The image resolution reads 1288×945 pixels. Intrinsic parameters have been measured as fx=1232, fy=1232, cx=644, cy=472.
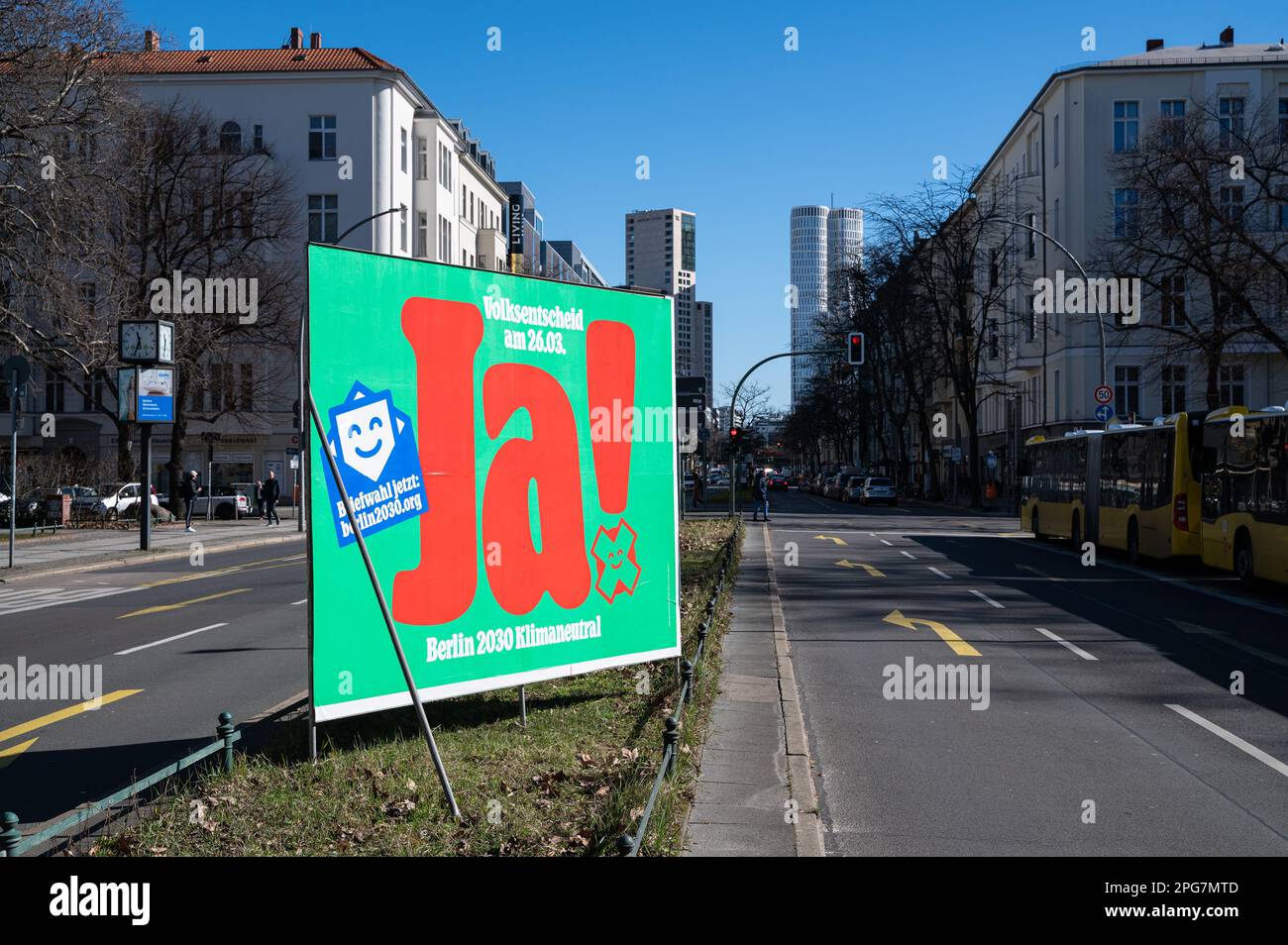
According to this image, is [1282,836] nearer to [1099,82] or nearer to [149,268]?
[149,268]

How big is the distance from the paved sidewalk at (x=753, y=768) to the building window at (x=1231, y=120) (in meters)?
29.2

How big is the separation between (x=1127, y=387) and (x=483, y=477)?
59.1m

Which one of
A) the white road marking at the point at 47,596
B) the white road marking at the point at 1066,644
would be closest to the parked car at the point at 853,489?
the white road marking at the point at 47,596

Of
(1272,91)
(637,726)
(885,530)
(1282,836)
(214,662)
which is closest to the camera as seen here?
(1282,836)

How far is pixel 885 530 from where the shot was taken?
37625 mm

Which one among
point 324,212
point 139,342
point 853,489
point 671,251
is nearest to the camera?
point 139,342

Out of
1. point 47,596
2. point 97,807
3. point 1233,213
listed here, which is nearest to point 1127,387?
point 1233,213

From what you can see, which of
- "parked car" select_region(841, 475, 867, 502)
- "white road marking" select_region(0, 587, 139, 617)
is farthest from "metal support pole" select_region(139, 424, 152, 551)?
"parked car" select_region(841, 475, 867, 502)

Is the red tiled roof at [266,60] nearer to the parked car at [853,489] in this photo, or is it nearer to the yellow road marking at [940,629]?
the parked car at [853,489]

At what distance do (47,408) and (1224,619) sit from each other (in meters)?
60.5

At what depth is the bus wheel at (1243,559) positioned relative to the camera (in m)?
19.4

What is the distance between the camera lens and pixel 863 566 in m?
24.5

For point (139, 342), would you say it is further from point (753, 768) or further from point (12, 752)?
point (753, 768)
